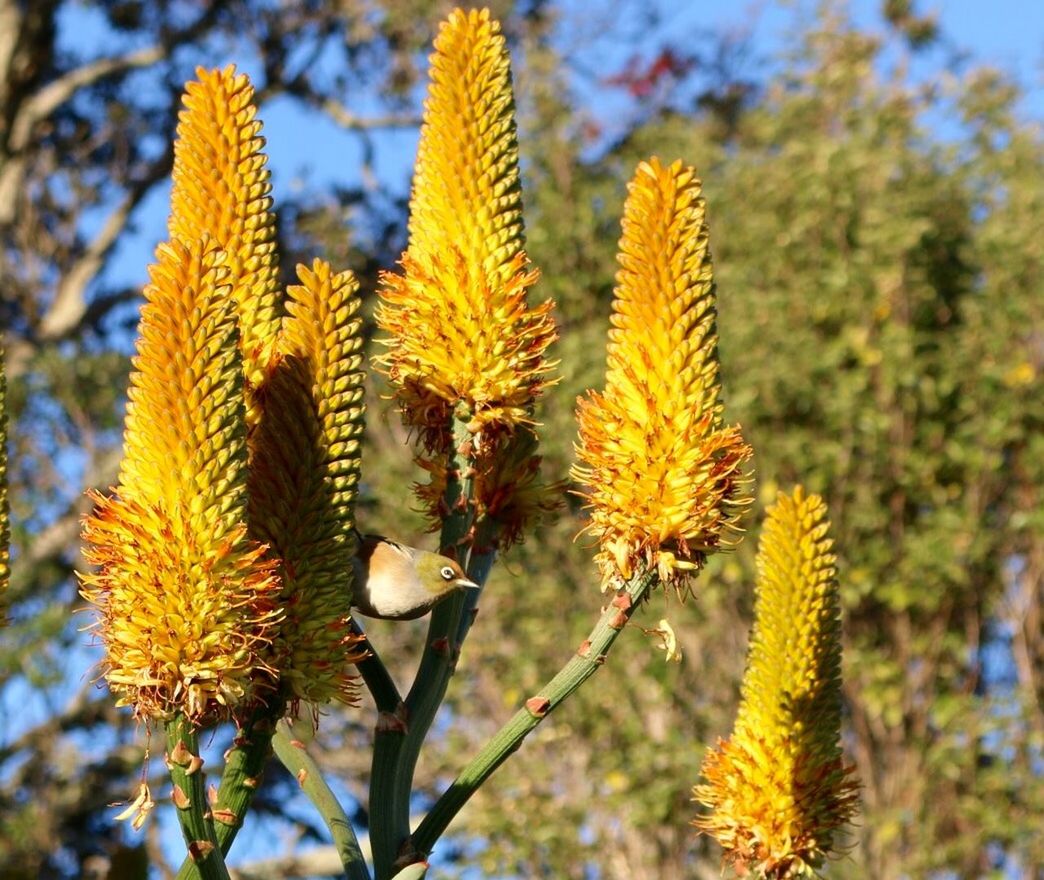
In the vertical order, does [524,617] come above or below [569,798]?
above

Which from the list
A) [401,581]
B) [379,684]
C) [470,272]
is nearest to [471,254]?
[470,272]

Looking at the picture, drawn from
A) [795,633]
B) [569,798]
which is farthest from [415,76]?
[795,633]

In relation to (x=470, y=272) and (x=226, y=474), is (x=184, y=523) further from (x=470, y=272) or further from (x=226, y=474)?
(x=470, y=272)

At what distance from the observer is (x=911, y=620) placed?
27.4 feet

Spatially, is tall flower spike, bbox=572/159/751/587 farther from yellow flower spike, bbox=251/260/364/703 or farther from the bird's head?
yellow flower spike, bbox=251/260/364/703

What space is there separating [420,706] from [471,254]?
1.84ft

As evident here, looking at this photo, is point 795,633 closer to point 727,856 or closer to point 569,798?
point 727,856

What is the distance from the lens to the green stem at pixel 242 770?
66.6 inches

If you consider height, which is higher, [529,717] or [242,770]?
[529,717]

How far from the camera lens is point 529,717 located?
1.86 meters

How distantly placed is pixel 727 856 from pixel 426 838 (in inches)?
20.7

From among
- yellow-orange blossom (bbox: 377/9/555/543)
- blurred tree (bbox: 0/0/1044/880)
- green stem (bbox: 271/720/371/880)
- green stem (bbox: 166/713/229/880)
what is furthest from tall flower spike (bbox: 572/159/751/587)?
blurred tree (bbox: 0/0/1044/880)

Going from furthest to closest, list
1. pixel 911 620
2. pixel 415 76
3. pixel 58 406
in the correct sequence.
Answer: pixel 415 76
pixel 58 406
pixel 911 620

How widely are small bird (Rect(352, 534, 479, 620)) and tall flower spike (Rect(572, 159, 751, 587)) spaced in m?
0.19
